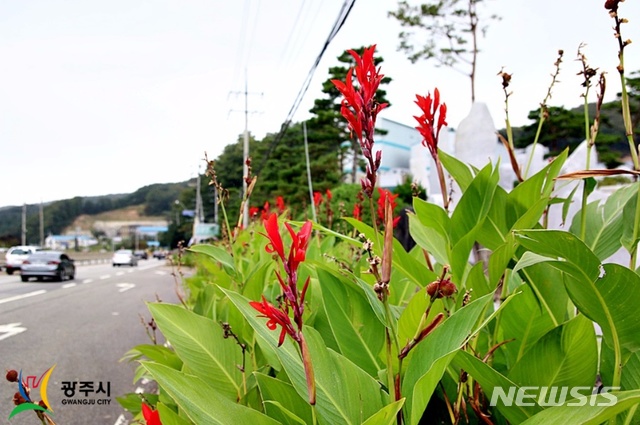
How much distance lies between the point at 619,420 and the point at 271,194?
22240mm

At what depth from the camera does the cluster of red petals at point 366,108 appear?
21.9 inches

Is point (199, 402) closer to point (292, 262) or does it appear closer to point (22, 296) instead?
point (292, 262)

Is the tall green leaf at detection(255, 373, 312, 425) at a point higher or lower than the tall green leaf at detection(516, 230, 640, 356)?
lower

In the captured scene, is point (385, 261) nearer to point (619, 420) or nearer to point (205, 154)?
point (619, 420)

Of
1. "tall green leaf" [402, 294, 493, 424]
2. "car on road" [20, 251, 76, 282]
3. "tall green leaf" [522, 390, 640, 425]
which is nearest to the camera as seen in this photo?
"tall green leaf" [522, 390, 640, 425]

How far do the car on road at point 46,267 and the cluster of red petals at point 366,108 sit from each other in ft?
33.2

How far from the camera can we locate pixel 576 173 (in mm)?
658

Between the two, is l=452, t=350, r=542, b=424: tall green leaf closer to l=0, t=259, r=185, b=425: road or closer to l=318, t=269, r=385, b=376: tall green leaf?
l=318, t=269, r=385, b=376: tall green leaf

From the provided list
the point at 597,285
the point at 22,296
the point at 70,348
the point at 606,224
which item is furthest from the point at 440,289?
the point at 22,296

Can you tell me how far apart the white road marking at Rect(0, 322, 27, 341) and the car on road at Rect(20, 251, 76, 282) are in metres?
5.11

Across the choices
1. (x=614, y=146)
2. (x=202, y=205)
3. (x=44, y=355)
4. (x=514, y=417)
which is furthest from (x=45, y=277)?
(x=202, y=205)

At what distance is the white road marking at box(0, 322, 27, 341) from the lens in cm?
401

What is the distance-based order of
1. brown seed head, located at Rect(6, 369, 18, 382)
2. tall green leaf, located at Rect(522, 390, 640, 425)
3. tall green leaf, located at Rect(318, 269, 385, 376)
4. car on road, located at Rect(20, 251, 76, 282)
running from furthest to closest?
car on road, located at Rect(20, 251, 76, 282) → tall green leaf, located at Rect(318, 269, 385, 376) → brown seed head, located at Rect(6, 369, 18, 382) → tall green leaf, located at Rect(522, 390, 640, 425)
